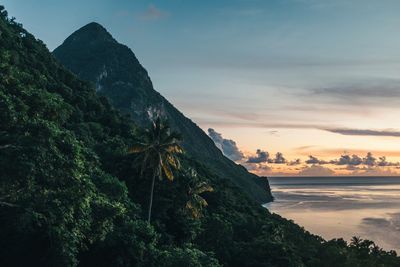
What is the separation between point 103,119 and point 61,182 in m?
78.9

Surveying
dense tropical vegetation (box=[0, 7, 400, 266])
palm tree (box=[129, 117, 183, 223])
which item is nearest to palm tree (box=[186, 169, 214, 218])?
dense tropical vegetation (box=[0, 7, 400, 266])

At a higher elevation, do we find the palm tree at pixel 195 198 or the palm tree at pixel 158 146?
the palm tree at pixel 158 146

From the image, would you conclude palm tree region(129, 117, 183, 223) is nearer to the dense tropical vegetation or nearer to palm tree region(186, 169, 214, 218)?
the dense tropical vegetation

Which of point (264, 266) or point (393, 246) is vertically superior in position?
point (264, 266)

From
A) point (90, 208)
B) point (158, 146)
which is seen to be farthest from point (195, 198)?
point (90, 208)

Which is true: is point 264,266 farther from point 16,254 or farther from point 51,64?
point 51,64

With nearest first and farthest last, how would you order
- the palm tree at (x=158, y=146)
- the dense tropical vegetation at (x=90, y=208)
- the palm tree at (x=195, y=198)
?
the dense tropical vegetation at (x=90, y=208) < the palm tree at (x=158, y=146) < the palm tree at (x=195, y=198)

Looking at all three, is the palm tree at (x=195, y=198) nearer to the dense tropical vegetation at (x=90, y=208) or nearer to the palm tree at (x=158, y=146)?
the dense tropical vegetation at (x=90, y=208)

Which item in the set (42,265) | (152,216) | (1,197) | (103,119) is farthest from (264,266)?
(103,119)

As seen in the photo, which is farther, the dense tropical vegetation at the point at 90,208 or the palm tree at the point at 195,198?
the palm tree at the point at 195,198

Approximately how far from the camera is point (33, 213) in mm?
28000

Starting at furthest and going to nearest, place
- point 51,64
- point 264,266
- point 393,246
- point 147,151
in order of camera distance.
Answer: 1. point 393,246
2. point 51,64
3. point 264,266
4. point 147,151

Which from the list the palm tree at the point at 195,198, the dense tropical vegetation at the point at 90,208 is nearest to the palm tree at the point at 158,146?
the dense tropical vegetation at the point at 90,208

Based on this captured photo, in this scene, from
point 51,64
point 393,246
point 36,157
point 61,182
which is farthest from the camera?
point 393,246
